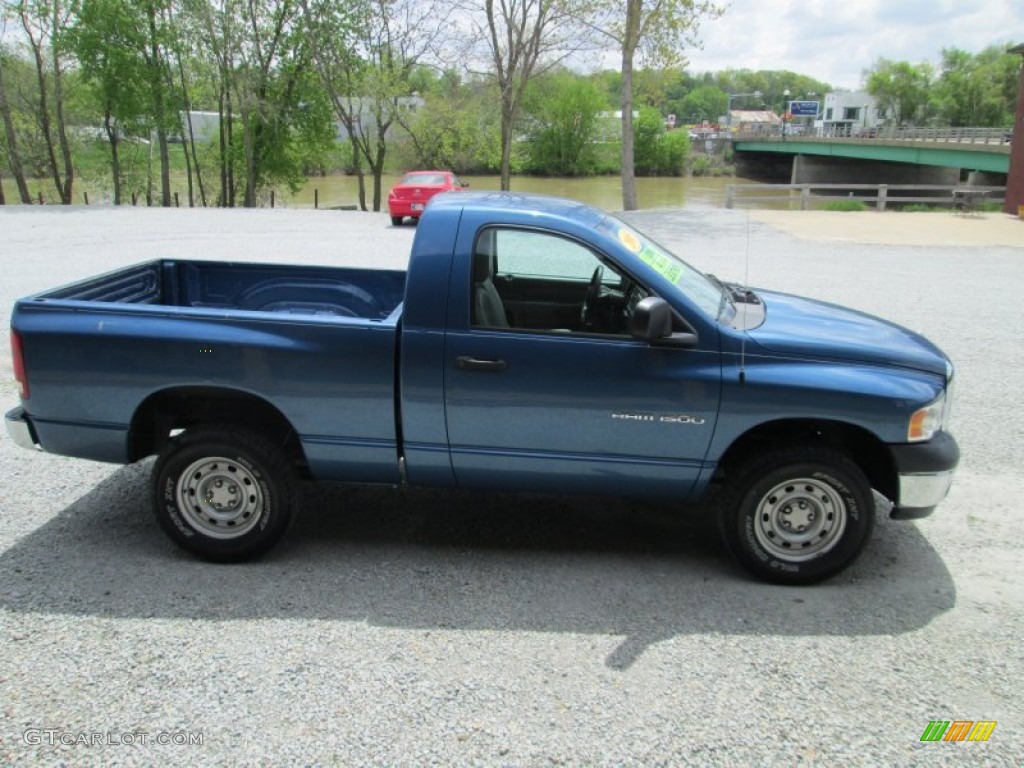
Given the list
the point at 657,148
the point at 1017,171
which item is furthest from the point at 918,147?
the point at 657,148

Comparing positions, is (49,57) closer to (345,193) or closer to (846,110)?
(345,193)

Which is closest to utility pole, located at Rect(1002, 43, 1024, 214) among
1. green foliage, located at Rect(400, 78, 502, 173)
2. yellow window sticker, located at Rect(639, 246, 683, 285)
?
green foliage, located at Rect(400, 78, 502, 173)

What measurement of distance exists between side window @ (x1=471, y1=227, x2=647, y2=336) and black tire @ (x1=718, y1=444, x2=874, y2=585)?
0.96 meters

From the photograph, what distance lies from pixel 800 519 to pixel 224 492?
2.82 meters

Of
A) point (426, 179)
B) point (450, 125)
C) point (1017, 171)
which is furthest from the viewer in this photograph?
point (450, 125)

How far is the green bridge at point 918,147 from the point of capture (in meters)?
45.1

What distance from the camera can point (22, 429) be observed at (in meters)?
4.07

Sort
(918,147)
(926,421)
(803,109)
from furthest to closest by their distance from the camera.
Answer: (803,109) < (918,147) < (926,421)

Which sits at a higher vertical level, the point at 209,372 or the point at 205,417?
the point at 209,372

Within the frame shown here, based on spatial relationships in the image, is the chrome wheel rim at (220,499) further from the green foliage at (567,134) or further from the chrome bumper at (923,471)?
the green foliage at (567,134)

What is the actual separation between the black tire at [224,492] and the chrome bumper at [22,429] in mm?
681

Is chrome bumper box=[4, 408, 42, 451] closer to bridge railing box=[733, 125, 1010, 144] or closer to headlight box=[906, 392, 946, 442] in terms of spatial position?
headlight box=[906, 392, 946, 442]

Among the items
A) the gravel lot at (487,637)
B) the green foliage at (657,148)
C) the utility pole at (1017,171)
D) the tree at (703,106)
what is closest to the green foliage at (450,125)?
the utility pole at (1017,171)

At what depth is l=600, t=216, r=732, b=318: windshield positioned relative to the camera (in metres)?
3.97
